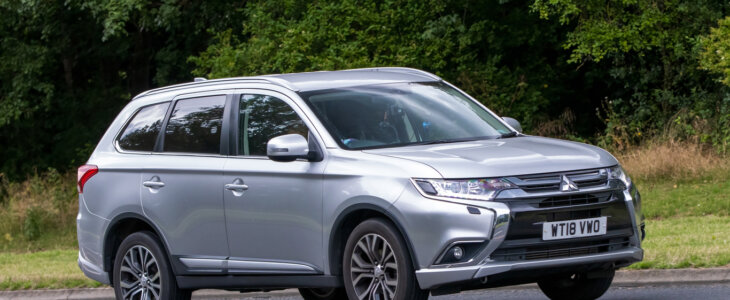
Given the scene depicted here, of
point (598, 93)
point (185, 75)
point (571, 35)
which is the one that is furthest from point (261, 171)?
point (185, 75)

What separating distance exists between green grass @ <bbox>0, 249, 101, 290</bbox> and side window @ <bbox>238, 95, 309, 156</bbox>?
14.4 ft

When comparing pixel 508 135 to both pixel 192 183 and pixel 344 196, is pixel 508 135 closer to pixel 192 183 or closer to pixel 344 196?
pixel 344 196

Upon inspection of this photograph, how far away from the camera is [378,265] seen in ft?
25.5

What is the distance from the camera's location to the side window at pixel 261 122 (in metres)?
8.64

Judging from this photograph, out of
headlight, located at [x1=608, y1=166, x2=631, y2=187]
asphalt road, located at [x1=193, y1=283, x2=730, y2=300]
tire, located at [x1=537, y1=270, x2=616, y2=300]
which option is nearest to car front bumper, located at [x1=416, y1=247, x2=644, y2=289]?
headlight, located at [x1=608, y1=166, x2=631, y2=187]

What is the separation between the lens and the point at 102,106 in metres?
36.5

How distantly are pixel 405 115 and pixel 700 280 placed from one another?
118 inches

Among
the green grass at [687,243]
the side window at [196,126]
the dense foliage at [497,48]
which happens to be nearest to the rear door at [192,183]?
the side window at [196,126]

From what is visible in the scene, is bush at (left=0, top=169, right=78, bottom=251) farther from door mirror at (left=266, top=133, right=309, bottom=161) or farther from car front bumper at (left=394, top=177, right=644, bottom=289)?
→ car front bumper at (left=394, top=177, right=644, bottom=289)

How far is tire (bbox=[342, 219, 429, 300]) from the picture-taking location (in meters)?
7.57

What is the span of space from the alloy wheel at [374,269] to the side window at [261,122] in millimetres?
1102

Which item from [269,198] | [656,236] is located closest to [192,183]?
[269,198]

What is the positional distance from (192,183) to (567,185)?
2.84 meters

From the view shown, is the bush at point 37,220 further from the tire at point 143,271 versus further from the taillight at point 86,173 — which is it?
the tire at point 143,271
